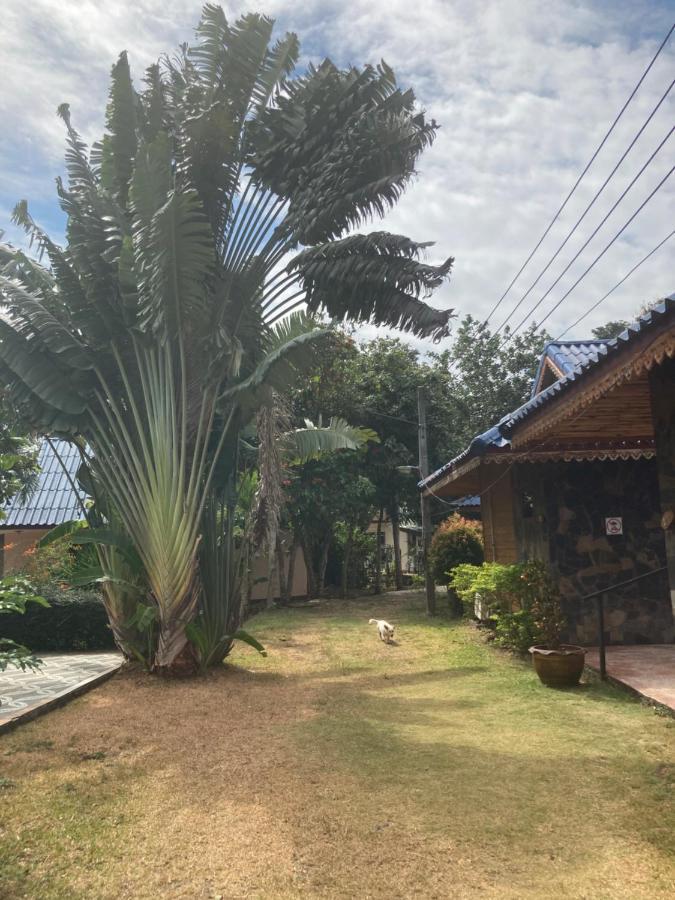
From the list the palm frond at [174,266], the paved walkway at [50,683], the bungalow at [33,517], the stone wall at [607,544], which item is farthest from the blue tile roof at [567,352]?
the bungalow at [33,517]

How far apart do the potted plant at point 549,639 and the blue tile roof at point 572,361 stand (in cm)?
194

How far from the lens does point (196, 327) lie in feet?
30.9

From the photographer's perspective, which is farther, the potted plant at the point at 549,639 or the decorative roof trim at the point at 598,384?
the potted plant at the point at 549,639

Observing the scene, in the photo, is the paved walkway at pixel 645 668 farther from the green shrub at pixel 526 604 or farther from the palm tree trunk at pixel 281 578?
the palm tree trunk at pixel 281 578

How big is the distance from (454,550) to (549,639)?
25.3 feet

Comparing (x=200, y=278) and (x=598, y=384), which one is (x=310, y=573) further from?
(x=598, y=384)

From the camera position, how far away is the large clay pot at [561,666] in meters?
7.85

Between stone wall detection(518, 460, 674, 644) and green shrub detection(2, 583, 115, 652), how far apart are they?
7.86 meters

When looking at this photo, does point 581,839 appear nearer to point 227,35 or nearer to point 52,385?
point 52,385

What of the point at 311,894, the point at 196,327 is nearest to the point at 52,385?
the point at 196,327

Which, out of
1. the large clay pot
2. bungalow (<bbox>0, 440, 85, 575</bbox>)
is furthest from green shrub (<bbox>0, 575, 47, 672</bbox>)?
bungalow (<bbox>0, 440, 85, 575</bbox>)

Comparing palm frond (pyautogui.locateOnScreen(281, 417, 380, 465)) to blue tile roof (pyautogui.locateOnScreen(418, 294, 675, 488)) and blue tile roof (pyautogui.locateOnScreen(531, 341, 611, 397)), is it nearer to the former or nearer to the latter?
blue tile roof (pyautogui.locateOnScreen(418, 294, 675, 488))

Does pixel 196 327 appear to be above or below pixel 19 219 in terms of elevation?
below

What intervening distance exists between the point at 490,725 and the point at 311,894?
11.5 ft
